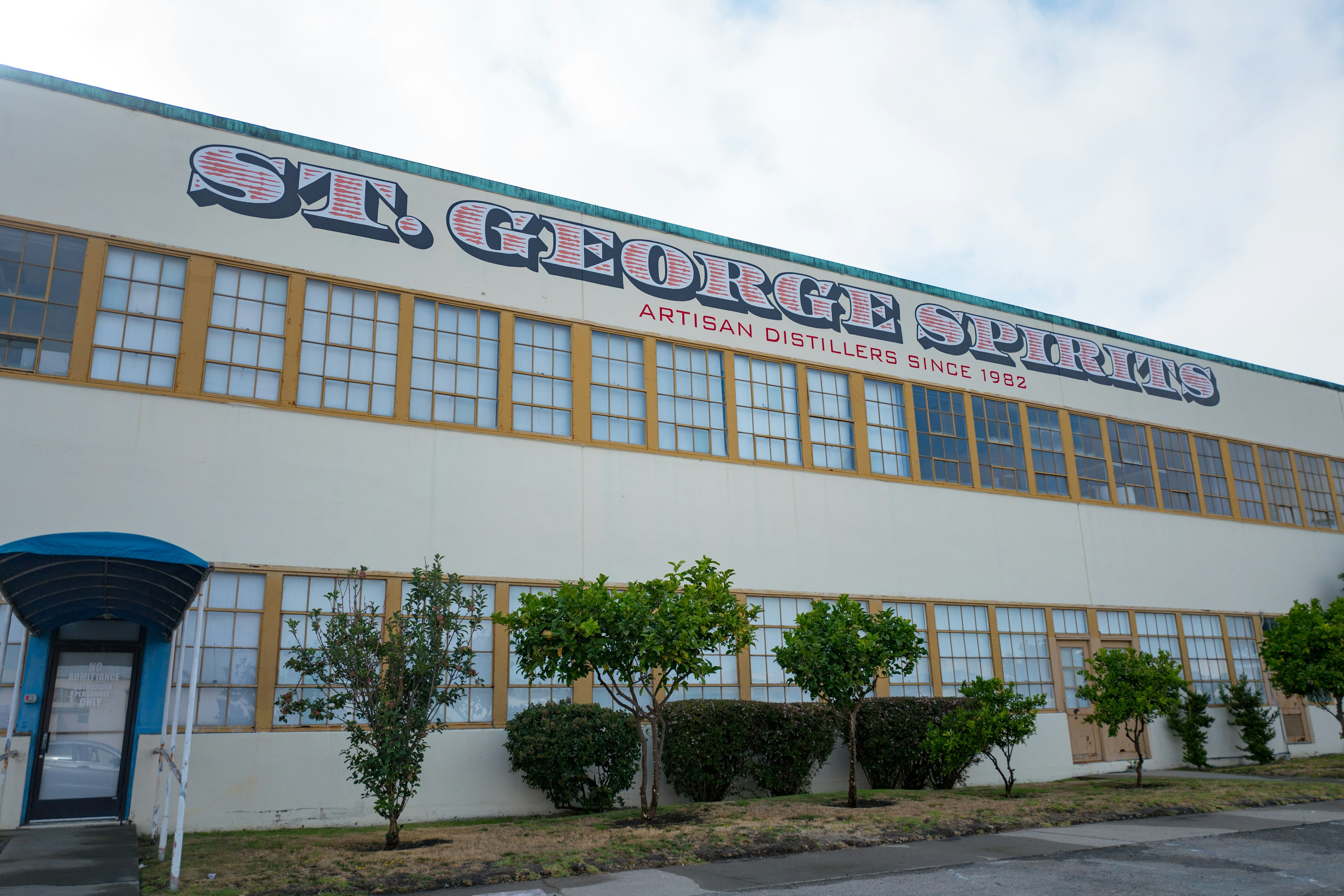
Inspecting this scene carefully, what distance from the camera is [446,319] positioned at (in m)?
14.2

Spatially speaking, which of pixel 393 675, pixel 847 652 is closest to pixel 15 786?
pixel 393 675

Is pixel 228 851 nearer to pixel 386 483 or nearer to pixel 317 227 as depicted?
pixel 386 483

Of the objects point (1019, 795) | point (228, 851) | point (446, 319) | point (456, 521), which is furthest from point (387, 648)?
point (1019, 795)

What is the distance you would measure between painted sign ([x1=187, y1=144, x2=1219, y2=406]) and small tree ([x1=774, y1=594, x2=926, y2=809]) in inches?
229

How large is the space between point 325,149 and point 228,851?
9.30 meters

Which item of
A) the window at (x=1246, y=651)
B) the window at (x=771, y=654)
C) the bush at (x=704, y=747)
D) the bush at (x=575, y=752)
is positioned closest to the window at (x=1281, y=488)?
the window at (x=1246, y=651)

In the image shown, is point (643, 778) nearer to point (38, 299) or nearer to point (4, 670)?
point (4, 670)

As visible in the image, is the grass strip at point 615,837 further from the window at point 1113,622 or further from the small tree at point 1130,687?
the window at point 1113,622

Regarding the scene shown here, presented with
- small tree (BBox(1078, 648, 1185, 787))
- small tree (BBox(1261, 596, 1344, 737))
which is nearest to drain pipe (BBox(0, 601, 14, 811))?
small tree (BBox(1078, 648, 1185, 787))

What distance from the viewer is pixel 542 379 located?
14672 mm

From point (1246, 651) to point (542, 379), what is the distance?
17047 mm

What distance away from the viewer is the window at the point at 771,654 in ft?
49.7

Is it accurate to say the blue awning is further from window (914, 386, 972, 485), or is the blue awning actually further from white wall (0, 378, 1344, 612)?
window (914, 386, 972, 485)

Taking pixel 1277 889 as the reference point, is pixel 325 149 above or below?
above
